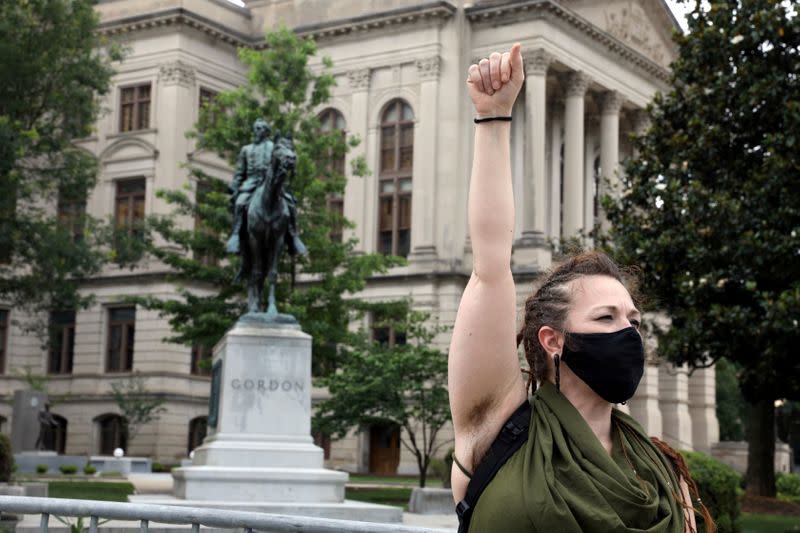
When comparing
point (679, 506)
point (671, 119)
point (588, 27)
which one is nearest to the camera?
point (679, 506)

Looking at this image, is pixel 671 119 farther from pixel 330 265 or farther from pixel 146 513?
pixel 146 513

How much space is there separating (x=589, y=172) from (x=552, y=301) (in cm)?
6191

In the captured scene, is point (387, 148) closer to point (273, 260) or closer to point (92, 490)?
point (92, 490)

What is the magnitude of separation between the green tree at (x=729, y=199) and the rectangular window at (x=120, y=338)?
36.4 m

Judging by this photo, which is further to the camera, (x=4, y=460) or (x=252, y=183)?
(x=252, y=183)

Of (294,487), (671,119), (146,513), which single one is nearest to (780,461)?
(671,119)

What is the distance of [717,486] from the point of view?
18312 millimetres

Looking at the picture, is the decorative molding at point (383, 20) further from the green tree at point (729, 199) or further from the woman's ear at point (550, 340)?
the woman's ear at point (550, 340)

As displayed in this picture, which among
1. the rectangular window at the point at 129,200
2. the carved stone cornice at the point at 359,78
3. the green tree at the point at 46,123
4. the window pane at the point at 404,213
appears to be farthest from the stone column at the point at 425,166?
the green tree at the point at 46,123

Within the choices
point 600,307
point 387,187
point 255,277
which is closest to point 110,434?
point 387,187

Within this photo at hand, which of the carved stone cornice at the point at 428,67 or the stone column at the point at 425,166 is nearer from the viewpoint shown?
the stone column at the point at 425,166

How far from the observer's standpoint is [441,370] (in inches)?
1267

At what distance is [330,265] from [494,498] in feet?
112

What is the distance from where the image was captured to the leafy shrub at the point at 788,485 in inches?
1713
